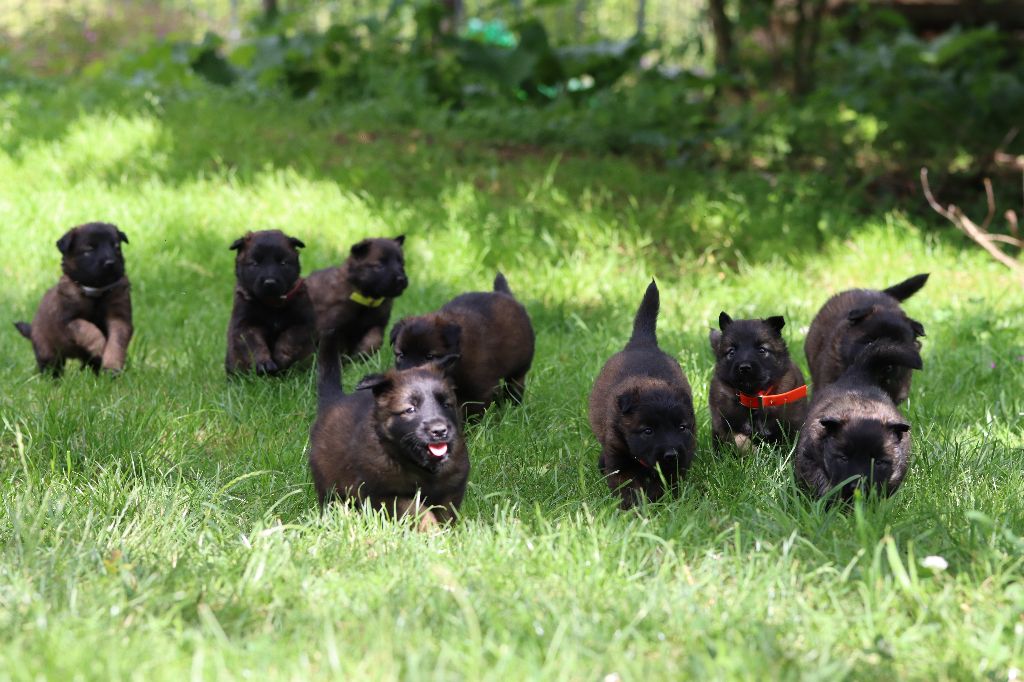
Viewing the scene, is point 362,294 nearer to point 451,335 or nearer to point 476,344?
point 476,344

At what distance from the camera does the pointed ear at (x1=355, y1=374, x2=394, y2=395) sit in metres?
4.12

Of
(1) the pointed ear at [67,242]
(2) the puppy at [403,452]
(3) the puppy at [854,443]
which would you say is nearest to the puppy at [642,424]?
(3) the puppy at [854,443]

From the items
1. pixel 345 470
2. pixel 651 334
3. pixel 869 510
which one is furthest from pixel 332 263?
pixel 869 510

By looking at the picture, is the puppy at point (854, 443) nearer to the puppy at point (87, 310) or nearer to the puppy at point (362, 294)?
the puppy at point (362, 294)

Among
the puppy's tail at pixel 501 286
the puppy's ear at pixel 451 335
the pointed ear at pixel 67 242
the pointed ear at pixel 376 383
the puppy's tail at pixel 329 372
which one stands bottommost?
the puppy's tail at pixel 501 286

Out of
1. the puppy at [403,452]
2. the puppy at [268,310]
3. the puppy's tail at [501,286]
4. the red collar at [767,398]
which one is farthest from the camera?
the puppy's tail at [501,286]

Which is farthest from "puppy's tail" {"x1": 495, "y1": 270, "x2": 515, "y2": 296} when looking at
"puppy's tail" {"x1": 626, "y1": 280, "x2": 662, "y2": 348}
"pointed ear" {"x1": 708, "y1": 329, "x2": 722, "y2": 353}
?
"pointed ear" {"x1": 708, "y1": 329, "x2": 722, "y2": 353}

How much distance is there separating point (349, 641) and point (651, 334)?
3051 mm

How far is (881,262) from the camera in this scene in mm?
8953

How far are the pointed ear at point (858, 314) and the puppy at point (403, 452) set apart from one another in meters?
2.39

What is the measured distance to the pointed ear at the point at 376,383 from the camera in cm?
412

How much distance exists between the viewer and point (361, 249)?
6562 mm

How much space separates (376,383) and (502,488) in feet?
3.10

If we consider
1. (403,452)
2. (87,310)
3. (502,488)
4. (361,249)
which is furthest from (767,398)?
(87,310)
